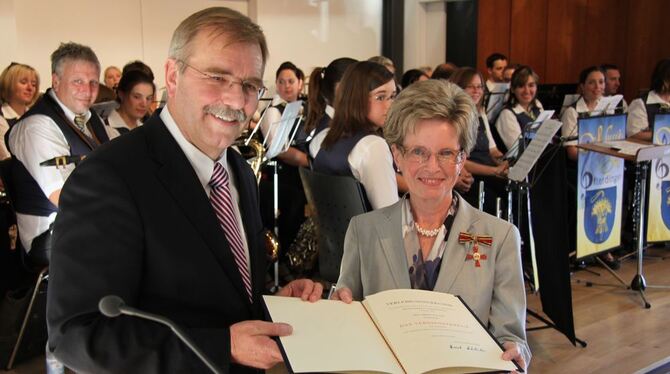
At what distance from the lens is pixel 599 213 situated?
5320mm

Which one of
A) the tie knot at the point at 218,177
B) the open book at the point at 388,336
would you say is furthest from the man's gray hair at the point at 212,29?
the open book at the point at 388,336

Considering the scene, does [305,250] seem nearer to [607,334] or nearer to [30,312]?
[30,312]

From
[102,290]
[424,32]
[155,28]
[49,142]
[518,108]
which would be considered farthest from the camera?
[424,32]

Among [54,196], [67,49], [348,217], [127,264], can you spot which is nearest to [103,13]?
[67,49]

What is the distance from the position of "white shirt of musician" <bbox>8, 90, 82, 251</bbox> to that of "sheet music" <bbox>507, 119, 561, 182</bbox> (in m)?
2.52

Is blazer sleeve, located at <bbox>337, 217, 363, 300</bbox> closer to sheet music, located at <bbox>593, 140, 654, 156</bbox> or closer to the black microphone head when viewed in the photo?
the black microphone head

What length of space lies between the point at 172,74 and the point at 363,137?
2012 millimetres

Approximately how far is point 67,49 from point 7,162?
685mm

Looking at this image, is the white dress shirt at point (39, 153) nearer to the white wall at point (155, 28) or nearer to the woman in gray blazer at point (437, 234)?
the woman in gray blazer at point (437, 234)

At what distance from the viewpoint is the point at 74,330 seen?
50.1 inches

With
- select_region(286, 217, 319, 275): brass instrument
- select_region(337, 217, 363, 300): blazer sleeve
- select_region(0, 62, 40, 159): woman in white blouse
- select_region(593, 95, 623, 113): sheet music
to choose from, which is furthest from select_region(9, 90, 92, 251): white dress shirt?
select_region(593, 95, 623, 113): sheet music

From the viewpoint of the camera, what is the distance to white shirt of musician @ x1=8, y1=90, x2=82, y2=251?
11.7 feet

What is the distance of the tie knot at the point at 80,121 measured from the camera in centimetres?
381

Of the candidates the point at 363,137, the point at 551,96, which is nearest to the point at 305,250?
the point at 363,137
